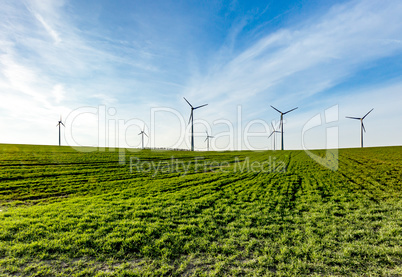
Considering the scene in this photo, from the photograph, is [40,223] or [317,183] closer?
[40,223]

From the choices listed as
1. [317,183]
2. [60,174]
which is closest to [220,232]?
[317,183]

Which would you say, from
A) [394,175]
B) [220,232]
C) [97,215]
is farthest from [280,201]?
[394,175]

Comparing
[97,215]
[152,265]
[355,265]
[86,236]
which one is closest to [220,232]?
[152,265]

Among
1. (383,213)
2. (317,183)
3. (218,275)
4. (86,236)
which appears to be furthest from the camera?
(317,183)

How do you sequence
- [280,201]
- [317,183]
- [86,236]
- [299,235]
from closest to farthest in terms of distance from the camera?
[86,236], [299,235], [280,201], [317,183]

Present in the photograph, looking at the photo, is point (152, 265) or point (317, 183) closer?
point (152, 265)

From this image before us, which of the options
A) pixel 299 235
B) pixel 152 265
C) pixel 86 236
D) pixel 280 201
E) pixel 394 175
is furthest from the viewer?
pixel 394 175

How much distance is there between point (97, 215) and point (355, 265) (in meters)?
12.8

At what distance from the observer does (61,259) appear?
7.39m

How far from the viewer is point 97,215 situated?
11.8 metres

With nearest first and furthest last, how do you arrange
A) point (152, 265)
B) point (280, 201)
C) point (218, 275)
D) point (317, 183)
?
point (218, 275) < point (152, 265) < point (280, 201) < point (317, 183)

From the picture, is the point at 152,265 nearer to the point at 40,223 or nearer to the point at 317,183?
the point at 40,223

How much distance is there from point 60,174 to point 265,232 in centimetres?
2783

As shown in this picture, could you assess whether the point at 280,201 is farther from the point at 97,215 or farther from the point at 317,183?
the point at 97,215
